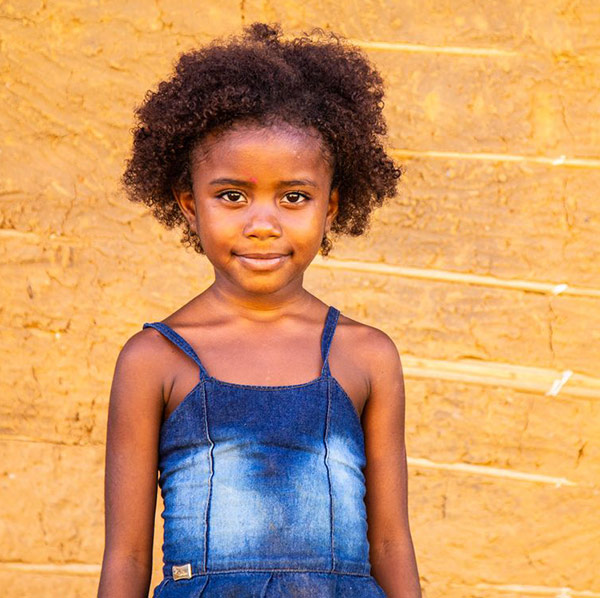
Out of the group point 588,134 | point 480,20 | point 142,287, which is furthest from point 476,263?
point 142,287

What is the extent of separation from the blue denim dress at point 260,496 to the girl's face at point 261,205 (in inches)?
7.5

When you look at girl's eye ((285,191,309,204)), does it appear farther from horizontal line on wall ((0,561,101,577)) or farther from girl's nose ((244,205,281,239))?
horizontal line on wall ((0,561,101,577))

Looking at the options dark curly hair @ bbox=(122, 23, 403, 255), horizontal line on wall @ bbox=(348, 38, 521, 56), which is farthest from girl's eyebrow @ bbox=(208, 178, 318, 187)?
horizontal line on wall @ bbox=(348, 38, 521, 56)

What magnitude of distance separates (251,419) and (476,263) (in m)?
1.65

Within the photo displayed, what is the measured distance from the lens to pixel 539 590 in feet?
12.0

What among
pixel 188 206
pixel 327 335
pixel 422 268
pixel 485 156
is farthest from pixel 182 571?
pixel 485 156

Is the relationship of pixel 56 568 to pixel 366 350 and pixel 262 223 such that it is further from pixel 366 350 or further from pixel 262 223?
pixel 262 223

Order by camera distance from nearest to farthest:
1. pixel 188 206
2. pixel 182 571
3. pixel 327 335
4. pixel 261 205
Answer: pixel 182 571 < pixel 261 205 < pixel 327 335 < pixel 188 206

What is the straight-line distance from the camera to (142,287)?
365 cm

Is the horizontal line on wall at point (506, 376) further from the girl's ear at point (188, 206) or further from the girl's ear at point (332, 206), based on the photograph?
the girl's ear at point (188, 206)

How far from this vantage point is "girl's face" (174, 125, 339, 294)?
7.38ft

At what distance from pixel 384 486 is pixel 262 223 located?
57cm

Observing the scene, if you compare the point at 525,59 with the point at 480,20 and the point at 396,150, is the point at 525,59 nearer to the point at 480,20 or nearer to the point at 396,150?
the point at 480,20

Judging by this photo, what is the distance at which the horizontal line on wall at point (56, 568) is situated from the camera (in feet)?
12.0
